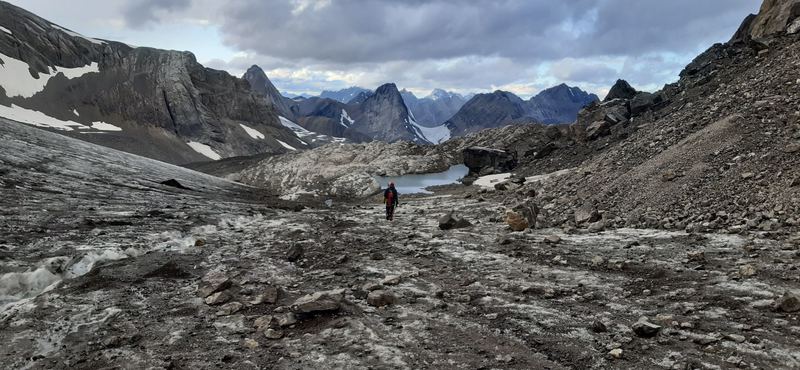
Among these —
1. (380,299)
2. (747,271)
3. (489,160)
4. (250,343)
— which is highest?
(489,160)

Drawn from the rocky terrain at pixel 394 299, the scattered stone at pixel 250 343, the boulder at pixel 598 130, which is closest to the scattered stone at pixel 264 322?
the rocky terrain at pixel 394 299

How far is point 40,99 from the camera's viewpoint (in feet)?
600

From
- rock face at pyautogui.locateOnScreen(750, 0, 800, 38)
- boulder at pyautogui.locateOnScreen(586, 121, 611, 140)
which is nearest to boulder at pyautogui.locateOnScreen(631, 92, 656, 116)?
boulder at pyautogui.locateOnScreen(586, 121, 611, 140)

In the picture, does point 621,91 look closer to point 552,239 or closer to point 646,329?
point 552,239

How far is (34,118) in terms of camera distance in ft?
558

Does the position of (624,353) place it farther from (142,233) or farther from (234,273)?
(142,233)

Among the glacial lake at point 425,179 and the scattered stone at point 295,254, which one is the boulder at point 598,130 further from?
the scattered stone at point 295,254

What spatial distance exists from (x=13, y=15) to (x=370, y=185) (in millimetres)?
222876

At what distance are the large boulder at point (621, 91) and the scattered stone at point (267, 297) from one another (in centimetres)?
6461

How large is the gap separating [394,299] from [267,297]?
3078 millimetres

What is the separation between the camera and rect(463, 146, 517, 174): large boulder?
192ft

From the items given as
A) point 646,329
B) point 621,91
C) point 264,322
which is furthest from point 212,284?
point 621,91

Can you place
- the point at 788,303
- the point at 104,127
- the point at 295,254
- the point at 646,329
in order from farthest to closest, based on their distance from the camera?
the point at 104,127 < the point at 295,254 < the point at 788,303 < the point at 646,329

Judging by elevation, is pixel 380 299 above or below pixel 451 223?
below
